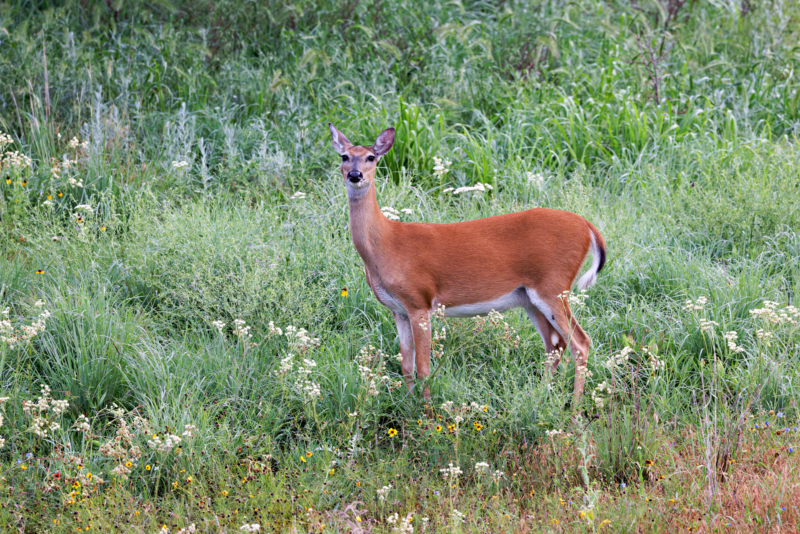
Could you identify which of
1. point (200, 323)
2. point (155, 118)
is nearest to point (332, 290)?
point (200, 323)

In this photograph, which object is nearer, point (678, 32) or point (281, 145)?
point (281, 145)

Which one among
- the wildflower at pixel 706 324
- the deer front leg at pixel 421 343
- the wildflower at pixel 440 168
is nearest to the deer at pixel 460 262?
the deer front leg at pixel 421 343

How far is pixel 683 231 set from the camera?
5.65 m

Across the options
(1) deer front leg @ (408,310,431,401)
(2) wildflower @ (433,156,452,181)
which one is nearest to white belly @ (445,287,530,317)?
(1) deer front leg @ (408,310,431,401)

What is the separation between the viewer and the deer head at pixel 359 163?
4.01 metres

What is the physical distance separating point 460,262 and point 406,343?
52cm

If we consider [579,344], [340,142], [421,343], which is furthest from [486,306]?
[340,142]

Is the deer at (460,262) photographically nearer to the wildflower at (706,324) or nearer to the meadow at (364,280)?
the meadow at (364,280)

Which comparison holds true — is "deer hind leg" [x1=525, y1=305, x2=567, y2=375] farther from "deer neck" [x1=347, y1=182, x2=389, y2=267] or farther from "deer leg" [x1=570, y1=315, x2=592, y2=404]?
"deer neck" [x1=347, y1=182, x2=389, y2=267]

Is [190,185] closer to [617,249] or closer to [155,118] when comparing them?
[155,118]

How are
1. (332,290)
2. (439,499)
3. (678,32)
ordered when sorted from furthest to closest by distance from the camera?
(678,32)
(332,290)
(439,499)

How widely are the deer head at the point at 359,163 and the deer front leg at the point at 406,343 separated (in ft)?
2.32

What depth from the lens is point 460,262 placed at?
13.8ft

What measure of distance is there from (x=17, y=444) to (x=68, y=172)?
301 centimetres
